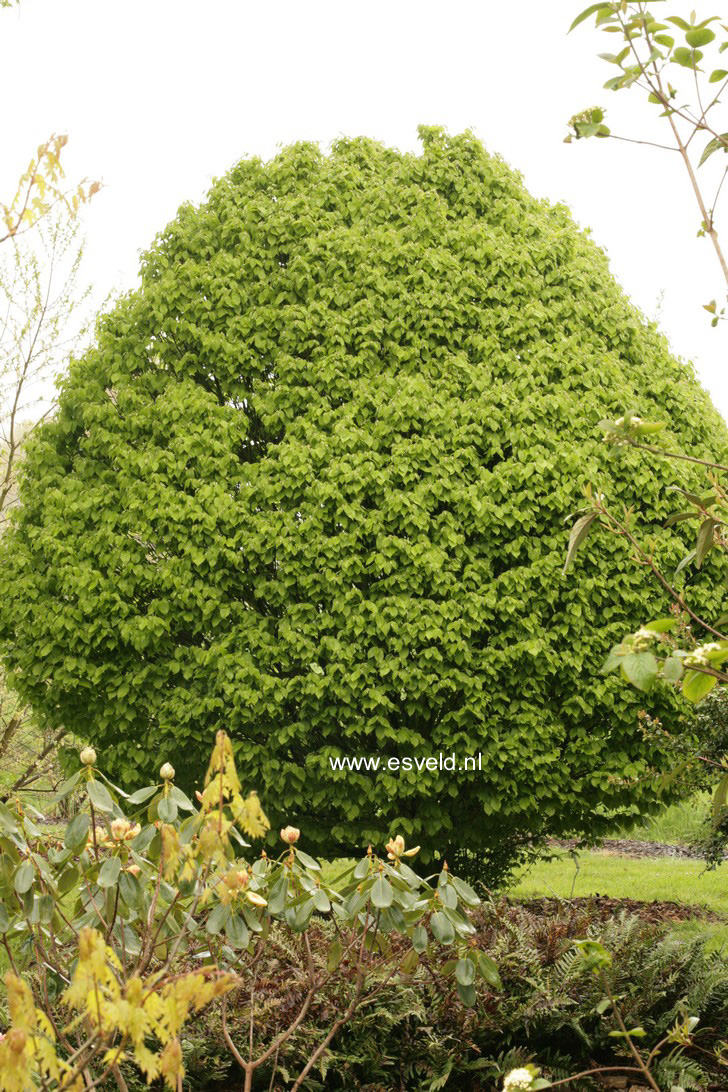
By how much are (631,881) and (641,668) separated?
8.14 m

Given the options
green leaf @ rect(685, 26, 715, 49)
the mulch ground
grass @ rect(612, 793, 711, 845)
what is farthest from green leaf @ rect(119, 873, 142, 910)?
grass @ rect(612, 793, 711, 845)

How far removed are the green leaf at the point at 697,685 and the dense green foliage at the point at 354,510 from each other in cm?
371

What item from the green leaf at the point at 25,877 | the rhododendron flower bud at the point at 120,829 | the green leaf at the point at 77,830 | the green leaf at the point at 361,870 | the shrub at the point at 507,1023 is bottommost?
the shrub at the point at 507,1023

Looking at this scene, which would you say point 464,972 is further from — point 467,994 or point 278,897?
point 278,897

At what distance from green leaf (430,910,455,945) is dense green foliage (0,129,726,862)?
2814 mm

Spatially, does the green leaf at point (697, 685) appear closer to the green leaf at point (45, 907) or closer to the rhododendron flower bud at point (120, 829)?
the rhododendron flower bud at point (120, 829)

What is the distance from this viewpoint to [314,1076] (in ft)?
12.0

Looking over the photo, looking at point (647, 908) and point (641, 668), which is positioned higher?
point (641, 668)

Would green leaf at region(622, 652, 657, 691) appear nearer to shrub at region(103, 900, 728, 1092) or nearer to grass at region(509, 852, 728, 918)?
shrub at region(103, 900, 728, 1092)

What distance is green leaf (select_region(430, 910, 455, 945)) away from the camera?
267 cm

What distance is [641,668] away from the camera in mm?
1774

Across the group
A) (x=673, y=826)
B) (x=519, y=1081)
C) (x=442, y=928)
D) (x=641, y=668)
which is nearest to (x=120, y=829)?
(x=442, y=928)

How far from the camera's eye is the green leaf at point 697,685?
1.79 m

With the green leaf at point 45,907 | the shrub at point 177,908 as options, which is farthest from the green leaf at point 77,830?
the green leaf at point 45,907
